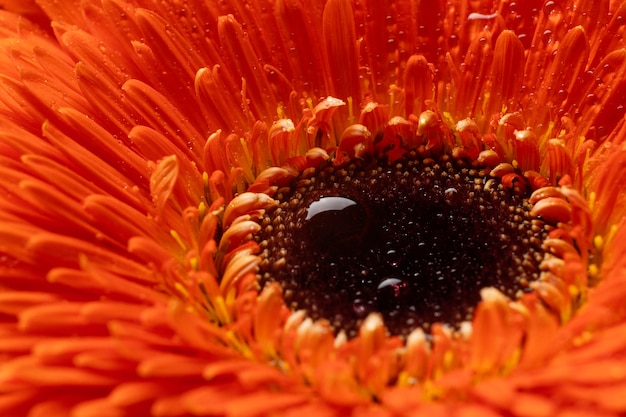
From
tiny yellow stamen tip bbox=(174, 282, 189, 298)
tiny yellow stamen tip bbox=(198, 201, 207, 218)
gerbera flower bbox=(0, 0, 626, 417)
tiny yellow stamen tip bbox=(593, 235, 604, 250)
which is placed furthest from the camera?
tiny yellow stamen tip bbox=(198, 201, 207, 218)

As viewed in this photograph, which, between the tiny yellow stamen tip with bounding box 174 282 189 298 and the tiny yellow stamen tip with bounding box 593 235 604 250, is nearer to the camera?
the tiny yellow stamen tip with bounding box 174 282 189 298

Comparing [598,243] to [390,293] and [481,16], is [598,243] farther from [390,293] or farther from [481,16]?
[481,16]

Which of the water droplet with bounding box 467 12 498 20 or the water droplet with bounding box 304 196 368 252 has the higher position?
the water droplet with bounding box 467 12 498 20

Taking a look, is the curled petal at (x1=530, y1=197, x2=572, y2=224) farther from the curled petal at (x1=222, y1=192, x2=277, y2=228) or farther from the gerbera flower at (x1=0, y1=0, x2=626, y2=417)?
the curled petal at (x1=222, y1=192, x2=277, y2=228)

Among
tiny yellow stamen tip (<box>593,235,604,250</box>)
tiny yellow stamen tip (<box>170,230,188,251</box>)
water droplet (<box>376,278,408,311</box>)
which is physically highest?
tiny yellow stamen tip (<box>170,230,188,251</box>)

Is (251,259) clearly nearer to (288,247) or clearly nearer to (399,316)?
(288,247)

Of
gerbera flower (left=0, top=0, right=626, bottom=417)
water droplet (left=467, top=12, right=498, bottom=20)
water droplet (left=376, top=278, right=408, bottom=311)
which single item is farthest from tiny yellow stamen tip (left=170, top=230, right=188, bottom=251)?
water droplet (left=467, top=12, right=498, bottom=20)

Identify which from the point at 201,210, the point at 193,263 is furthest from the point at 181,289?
the point at 201,210

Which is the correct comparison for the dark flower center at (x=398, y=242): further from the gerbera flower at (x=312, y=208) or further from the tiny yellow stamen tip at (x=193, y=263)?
A: the tiny yellow stamen tip at (x=193, y=263)

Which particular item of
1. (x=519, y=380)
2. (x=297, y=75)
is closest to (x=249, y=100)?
(x=297, y=75)
